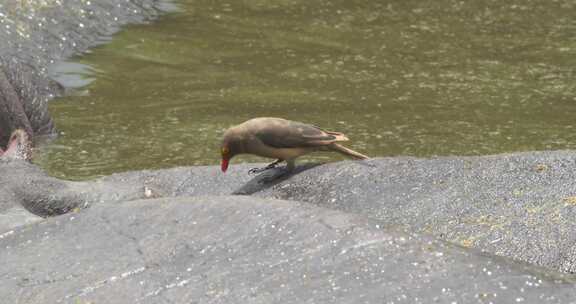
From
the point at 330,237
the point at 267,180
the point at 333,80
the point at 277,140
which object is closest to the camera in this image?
the point at 330,237

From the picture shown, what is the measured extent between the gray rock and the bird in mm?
1225

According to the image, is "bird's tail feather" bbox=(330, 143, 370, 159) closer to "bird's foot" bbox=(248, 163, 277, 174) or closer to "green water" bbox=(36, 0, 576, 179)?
"bird's foot" bbox=(248, 163, 277, 174)

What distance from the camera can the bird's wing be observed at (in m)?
5.85

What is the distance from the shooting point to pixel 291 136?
19.2 feet

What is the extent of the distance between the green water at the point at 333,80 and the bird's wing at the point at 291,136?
73.1 inches

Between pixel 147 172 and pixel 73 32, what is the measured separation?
5.17 m

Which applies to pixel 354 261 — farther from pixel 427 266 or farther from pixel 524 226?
pixel 524 226

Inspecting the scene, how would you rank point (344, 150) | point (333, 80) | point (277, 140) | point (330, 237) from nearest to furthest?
point (330, 237) → point (277, 140) → point (344, 150) → point (333, 80)

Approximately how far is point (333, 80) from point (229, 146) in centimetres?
419

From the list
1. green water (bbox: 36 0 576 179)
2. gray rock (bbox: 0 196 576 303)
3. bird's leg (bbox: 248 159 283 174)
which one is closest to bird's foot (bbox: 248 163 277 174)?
bird's leg (bbox: 248 159 283 174)

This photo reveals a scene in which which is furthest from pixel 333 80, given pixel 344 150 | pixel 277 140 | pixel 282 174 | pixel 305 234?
Answer: pixel 305 234

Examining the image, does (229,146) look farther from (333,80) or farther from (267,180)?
(333,80)

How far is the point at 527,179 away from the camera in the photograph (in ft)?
17.1

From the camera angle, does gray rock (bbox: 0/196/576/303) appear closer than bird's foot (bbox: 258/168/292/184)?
Yes
